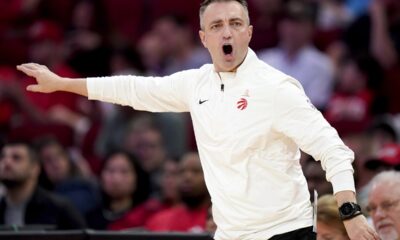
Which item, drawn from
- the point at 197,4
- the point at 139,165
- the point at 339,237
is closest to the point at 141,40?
the point at 197,4

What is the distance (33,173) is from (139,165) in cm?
105

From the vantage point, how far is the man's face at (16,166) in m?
9.64

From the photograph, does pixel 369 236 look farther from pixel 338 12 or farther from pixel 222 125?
pixel 338 12

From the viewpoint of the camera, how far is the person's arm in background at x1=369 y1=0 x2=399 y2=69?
1181 cm

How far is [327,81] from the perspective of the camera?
1195cm

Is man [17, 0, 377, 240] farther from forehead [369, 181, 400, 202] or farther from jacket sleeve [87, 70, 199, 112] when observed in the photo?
forehead [369, 181, 400, 202]

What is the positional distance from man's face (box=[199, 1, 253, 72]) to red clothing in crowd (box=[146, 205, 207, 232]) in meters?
3.61

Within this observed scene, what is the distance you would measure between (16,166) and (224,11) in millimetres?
4487

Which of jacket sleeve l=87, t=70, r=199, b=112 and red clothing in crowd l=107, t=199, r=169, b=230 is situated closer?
jacket sleeve l=87, t=70, r=199, b=112

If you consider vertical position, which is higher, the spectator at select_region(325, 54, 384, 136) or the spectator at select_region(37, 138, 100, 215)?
the spectator at select_region(325, 54, 384, 136)

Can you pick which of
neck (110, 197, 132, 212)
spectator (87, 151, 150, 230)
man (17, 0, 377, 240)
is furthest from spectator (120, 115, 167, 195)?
man (17, 0, 377, 240)

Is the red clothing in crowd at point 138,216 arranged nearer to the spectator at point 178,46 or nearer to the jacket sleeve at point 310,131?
the spectator at point 178,46

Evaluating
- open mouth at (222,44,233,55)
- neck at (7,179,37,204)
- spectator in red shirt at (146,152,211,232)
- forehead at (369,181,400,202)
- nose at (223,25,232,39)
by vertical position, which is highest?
nose at (223,25,232,39)

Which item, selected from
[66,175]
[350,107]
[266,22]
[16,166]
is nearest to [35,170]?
[16,166]
